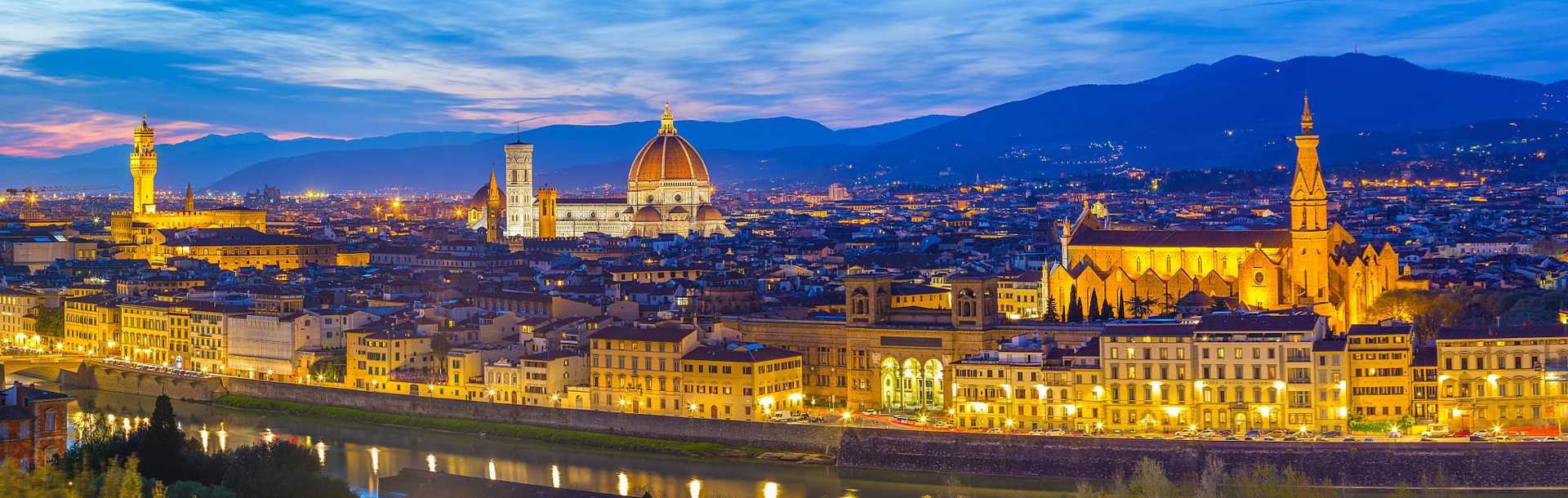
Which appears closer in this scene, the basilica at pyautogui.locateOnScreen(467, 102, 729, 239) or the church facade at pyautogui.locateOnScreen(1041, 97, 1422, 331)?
the church facade at pyautogui.locateOnScreen(1041, 97, 1422, 331)

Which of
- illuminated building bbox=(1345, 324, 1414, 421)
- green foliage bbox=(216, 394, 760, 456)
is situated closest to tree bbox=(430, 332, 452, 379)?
green foliage bbox=(216, 394, 760, 456)

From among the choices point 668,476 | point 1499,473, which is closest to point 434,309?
point 668,476

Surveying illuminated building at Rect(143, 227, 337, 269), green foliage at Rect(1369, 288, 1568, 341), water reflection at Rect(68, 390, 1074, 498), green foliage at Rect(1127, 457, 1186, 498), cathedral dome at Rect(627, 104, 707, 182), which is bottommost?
water reflection at Rect(68, 390, 1074, 498)

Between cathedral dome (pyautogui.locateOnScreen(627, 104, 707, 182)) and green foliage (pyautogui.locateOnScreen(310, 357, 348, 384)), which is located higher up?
cathedral dome (pyautogui.locateOnScreen(627, 104, 707, 182))

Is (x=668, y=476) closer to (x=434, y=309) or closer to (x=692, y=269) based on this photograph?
(x=434, y=309)

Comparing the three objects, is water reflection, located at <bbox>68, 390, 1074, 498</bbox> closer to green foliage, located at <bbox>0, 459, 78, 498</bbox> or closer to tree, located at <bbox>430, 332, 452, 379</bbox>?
tree, located at <bbox>430, 332, 452, 379</bbox>

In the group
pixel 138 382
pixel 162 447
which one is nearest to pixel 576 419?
pixel 162 447

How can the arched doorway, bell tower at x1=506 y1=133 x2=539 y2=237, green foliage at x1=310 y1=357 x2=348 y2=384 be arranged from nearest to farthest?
the arched doorway
green foliage at x1=310 y1=357 x2=348 y2=384
bell tower at x1=506 y1=133 x2=539 y2=237

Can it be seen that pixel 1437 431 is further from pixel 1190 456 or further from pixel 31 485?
pixel 31 485
